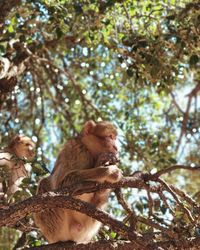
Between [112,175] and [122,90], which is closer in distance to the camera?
[112,175]

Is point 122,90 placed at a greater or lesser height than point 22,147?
greater

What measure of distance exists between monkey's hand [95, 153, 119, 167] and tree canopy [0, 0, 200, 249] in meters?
0.31

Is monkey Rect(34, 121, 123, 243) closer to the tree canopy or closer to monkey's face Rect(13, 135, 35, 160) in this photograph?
the tree canopy

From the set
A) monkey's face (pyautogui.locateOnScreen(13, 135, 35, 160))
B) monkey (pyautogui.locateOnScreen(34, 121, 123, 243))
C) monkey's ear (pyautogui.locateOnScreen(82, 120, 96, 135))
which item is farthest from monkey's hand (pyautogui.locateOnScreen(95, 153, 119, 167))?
monkey's face (pyautogui.locateOnScreen(13, 135, 35, 160))

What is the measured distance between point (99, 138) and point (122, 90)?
3.14 m

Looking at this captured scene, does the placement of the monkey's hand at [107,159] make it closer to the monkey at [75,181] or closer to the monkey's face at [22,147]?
the monkey at [75,181]

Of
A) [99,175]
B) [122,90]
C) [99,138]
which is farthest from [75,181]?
[122,90]

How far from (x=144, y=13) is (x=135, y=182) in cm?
269

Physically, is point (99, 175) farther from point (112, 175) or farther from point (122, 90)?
point (122, 90)

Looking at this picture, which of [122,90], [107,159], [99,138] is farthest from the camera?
[122,90]

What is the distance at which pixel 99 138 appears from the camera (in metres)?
5.68

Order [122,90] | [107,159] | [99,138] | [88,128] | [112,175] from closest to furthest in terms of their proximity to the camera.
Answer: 1. [112,175]
2. [107,159]
3. [99,138]
4. [88,128]
5. [122,90]

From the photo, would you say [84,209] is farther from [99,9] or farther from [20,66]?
[20,66]

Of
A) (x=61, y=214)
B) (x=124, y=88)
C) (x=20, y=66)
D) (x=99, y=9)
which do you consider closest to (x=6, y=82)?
(x=20, y=66)
